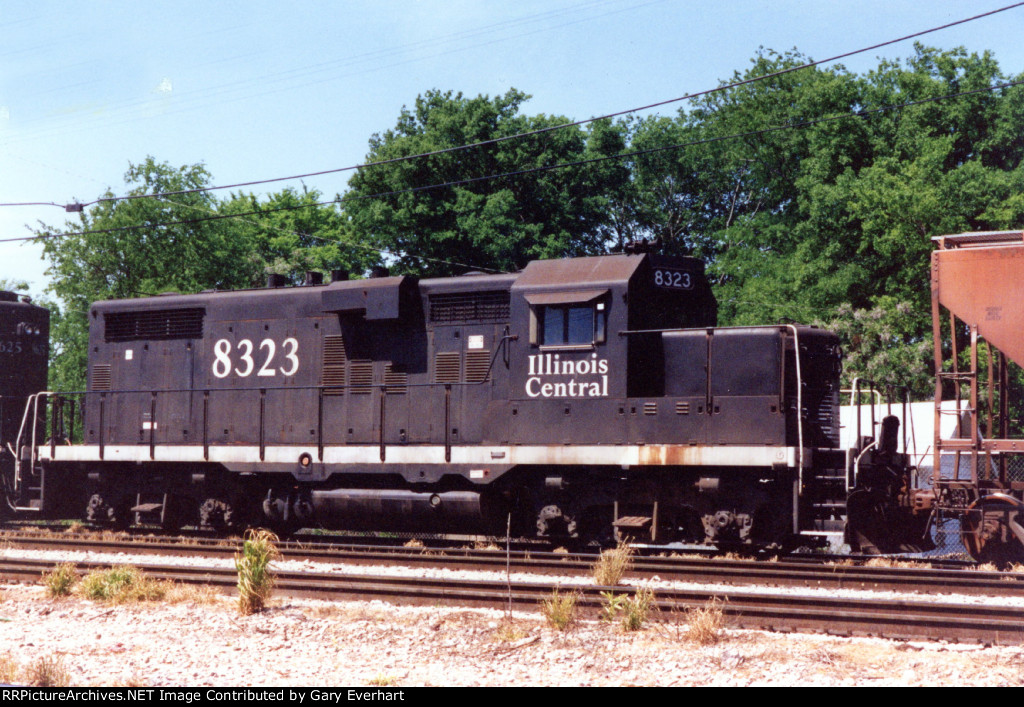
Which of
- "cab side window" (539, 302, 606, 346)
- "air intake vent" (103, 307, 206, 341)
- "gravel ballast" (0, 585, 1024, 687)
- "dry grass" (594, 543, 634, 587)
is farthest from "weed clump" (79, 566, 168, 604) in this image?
"air intake vent" (103, 307, 206, 341)

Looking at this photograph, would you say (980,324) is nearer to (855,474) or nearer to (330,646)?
(855,474)

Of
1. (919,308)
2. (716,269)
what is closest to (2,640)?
(919,308)

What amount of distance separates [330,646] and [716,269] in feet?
118

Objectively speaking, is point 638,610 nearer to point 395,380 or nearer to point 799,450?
point 799,450

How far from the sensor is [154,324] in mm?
16391

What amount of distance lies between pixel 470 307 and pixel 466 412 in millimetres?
1428

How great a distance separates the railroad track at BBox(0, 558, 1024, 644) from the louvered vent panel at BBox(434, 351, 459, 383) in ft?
12.8

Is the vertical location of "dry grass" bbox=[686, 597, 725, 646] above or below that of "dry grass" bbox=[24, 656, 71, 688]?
above

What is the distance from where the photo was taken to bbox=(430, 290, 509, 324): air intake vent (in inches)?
536

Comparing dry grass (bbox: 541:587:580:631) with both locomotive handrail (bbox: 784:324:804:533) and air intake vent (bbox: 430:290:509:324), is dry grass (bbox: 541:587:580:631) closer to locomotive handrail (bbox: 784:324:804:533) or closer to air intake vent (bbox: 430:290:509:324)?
locomotive handrail (bbox: 784:324:804:533)

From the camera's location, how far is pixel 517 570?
38.6 ft

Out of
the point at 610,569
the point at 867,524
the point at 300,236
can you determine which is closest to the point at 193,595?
the point at 610,569

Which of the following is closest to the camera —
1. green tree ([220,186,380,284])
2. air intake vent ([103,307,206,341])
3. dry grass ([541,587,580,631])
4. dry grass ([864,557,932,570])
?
dry grass ([541,587,580,631])
